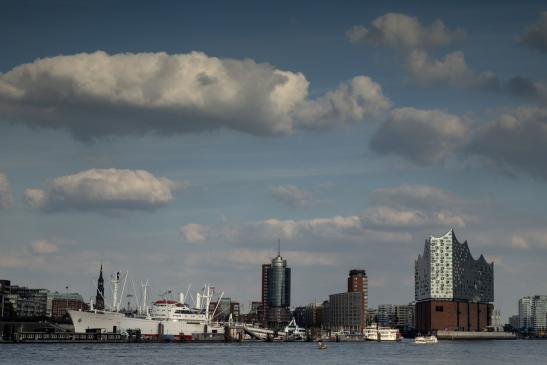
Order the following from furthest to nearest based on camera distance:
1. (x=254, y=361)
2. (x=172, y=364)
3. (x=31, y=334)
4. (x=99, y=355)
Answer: (x=31, y=334)
(x=99, y=355)
(x=254, y=361)
(x=172, y=364)

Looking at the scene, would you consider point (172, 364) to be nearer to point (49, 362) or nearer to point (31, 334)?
point (49, 362)

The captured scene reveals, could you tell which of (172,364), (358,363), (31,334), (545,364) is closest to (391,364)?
(358,363)

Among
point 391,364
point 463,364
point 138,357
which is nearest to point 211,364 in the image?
point 138,357

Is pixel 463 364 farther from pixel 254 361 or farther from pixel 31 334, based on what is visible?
pixel 31 334

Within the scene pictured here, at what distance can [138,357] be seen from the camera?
13500 cm

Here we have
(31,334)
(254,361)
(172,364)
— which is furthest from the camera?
(31,334)

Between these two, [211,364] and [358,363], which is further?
[358,363]

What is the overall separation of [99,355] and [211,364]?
2700cm

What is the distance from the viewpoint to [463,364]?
133 meters

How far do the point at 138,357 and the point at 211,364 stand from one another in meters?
19.1

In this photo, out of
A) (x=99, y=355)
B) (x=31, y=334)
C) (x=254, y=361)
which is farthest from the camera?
(x=31, y=334)

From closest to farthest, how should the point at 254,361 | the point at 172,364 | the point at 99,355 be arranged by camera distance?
the point at 172,364 → the point at 254,361 → the point at 99,355

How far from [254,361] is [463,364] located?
31541mm

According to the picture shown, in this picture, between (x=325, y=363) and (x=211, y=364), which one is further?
(x=325, y=363)
